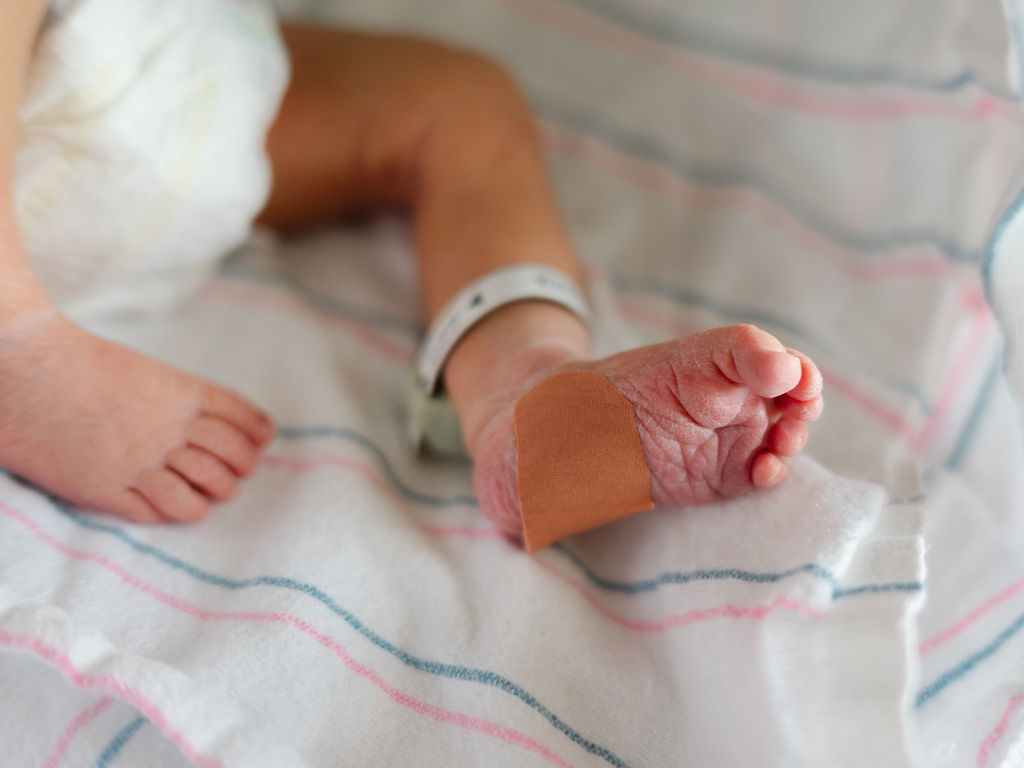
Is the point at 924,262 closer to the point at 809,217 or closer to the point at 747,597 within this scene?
the point at 809,217

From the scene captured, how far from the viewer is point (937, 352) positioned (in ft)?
2.59

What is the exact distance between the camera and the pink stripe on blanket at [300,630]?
525 mm

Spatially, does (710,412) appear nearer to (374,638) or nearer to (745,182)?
(374,638)

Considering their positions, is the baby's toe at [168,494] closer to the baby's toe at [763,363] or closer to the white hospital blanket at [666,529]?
the white hospital blanket at [666,529]

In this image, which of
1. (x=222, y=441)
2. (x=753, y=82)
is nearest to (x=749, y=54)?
(x=753, y=82)

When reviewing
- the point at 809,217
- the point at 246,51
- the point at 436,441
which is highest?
the point at 246,51

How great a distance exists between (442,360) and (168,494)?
23 centimetres

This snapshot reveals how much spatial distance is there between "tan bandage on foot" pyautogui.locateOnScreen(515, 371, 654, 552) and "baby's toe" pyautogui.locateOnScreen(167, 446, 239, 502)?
245 mm

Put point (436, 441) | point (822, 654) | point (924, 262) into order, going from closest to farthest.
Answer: point (822, 654) < point (436, 441) < point (924, 262)

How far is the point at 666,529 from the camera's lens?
61 centimetres

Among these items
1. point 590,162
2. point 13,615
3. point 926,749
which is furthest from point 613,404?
point 590,162

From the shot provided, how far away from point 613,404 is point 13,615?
388 mm

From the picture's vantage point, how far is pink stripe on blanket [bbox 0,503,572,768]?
525 mm

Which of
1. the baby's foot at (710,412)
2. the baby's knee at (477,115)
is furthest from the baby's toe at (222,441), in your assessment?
the baby's knee at (477,115)
